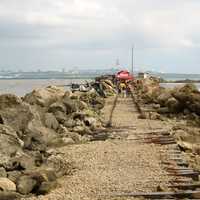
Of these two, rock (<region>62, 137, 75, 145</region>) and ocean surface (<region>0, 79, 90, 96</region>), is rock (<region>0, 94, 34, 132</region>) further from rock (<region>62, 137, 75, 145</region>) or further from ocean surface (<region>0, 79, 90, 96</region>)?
ocean surface (<region>0, 79, 90, 96</region>)

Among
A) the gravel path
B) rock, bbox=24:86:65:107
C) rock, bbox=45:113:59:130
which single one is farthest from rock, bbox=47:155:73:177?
rock, bbox=24:86:65:107

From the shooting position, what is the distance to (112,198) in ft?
29.8

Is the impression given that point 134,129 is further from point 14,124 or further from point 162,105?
point 162,105

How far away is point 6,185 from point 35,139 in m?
5.15

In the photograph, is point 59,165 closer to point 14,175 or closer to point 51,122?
point 14,175

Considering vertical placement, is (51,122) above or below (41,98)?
below

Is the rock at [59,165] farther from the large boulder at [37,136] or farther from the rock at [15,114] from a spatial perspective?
the rock at [15,114]

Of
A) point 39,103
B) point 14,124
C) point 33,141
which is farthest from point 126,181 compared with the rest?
point 39,103

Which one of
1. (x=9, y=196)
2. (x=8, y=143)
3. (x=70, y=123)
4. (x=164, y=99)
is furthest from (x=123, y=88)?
(x=9, y=196)

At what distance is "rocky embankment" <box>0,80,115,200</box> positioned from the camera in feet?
32.6

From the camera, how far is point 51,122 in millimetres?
→ 18422

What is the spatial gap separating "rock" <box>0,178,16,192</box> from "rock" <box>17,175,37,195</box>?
0.33 feet

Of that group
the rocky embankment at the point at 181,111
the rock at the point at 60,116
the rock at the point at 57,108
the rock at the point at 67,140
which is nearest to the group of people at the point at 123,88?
the rocky embankment at the point at 181,111

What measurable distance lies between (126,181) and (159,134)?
6.69 metres
